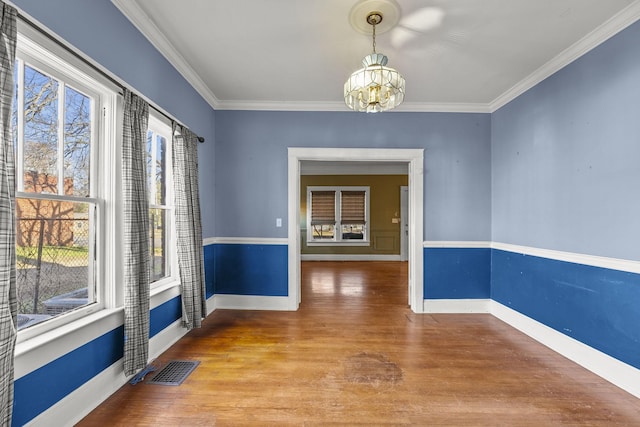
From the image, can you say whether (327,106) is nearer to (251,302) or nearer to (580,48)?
(580,48)

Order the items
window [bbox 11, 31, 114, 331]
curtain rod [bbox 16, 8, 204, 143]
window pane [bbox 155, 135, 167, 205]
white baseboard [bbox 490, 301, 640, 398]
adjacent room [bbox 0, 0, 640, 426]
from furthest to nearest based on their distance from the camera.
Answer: window pane [bbox 155, 135, 167, 205] → white baseboard [bbox 490, 301, 640, 398] → adjacent room [bbox 0, 0, 640, 426] → window [bbox 11, 31, 114, 331] → curtain rod [bbox 16, 8, 204, 143]

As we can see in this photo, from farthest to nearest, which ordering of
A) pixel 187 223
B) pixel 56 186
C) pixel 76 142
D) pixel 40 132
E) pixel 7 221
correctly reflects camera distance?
1. pixel 187 223
2. pixel 76 142
3. pixel 56 186
4. pixel 40 132
5. pixel 7 221

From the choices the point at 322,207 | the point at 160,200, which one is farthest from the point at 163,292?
the point at 322,207

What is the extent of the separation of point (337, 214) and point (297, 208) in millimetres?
4429

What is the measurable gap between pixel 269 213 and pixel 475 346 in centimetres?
276

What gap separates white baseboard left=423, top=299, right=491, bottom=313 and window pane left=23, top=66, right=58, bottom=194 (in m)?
3.89

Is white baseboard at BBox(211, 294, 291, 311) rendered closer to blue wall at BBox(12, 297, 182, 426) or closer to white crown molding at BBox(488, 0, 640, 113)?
blue wall at BBox(12, 297, 182, 426)

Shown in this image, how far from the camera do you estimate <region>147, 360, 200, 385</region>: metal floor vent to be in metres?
2.14

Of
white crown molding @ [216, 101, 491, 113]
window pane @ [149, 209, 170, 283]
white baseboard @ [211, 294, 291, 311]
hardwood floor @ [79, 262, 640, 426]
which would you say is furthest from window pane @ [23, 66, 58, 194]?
white baseboard @ [211, 294, 291, 311]

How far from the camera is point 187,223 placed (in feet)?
9.17

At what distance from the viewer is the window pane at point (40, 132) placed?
1.51m

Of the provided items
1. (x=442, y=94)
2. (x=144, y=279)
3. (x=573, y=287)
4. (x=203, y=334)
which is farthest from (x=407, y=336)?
(x=442, y=94)

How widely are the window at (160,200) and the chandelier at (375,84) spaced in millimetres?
1790

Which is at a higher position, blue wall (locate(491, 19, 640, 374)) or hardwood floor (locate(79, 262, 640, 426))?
blue wall (locate(491, 19, 640, 374))
